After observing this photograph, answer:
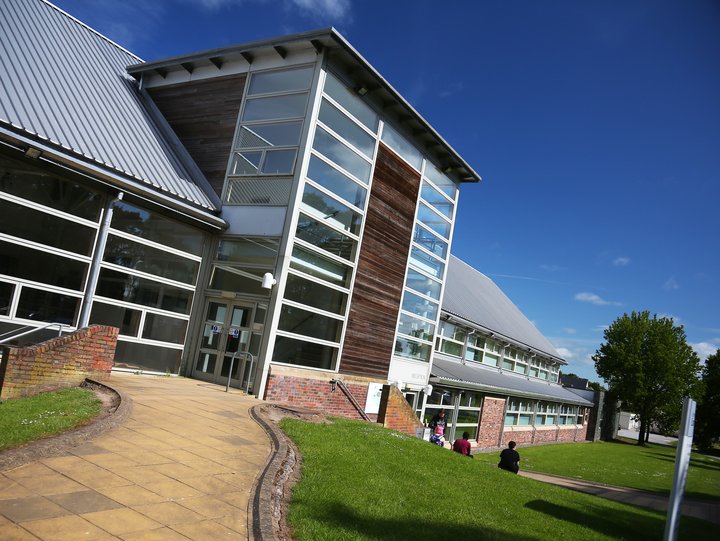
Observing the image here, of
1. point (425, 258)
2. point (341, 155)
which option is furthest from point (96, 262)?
point (425, 258)

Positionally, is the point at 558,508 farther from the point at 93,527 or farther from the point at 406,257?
the point at 406,257

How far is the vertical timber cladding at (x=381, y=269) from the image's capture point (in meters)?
15.5

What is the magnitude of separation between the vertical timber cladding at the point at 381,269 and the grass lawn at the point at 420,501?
16.0 feet

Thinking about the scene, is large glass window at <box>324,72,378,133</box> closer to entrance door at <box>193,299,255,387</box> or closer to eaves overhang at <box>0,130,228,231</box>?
eaves overhang at <box>0,130,228,231</box>

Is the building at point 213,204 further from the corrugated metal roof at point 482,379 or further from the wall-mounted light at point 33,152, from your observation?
the corrugated metal roof at point 482,379

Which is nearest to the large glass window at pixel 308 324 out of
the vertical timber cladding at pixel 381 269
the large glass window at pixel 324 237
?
the vertical timber cladding at pixel 381 269

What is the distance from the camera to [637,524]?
885 centimetres

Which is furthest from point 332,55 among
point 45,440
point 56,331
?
point 45,440

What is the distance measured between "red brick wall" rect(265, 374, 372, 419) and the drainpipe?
4.08 m

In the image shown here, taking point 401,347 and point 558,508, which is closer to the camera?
point 558,508

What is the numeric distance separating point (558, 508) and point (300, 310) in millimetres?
7404

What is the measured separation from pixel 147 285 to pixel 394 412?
279 inches

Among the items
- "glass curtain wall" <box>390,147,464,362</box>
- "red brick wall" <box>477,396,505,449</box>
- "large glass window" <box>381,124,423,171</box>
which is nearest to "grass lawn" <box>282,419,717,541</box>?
"glass curtain wall" <box>390,147,464,362</box>

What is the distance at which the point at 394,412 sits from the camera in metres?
14.9
